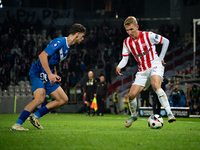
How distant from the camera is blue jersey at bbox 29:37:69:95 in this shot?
230 inches

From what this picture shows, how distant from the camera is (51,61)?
19.9ft

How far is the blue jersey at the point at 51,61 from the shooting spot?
5.84 meters

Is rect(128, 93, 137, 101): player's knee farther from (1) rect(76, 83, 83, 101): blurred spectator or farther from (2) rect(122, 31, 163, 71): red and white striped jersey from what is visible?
(1) rect(76, 83, 83, 101): blurred spectator

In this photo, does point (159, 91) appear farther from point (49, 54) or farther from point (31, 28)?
point (31, 28)

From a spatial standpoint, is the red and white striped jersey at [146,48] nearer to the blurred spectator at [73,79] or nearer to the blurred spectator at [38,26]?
the blurred spectator at [73,79]

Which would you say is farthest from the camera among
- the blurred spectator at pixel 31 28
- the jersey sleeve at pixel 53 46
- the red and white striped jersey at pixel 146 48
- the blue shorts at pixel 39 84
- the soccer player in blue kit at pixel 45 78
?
the blurred spectator at pixel 31 28

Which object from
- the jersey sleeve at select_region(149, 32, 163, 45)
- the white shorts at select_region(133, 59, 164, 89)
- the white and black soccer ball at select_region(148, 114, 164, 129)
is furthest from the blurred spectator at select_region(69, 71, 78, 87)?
the white and black soccer ball at select_region(148, 114, 164, 129)

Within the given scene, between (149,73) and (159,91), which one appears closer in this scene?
(159,91)

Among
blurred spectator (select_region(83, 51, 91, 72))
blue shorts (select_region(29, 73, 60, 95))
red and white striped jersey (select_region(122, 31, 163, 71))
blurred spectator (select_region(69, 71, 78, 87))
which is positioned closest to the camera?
blue shorts (select_region(29, 73, 60, 95))

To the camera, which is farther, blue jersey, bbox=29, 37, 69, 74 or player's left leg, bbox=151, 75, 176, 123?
player's left leg, bbox=151, 75, 176, 123

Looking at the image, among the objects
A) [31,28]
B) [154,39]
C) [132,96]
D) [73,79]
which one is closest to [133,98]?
[132,96]

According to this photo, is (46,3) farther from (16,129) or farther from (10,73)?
(16,129)

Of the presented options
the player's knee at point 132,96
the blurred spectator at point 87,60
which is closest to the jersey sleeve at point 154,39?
the player's knee at point 132,96

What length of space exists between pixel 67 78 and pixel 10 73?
417 cm
